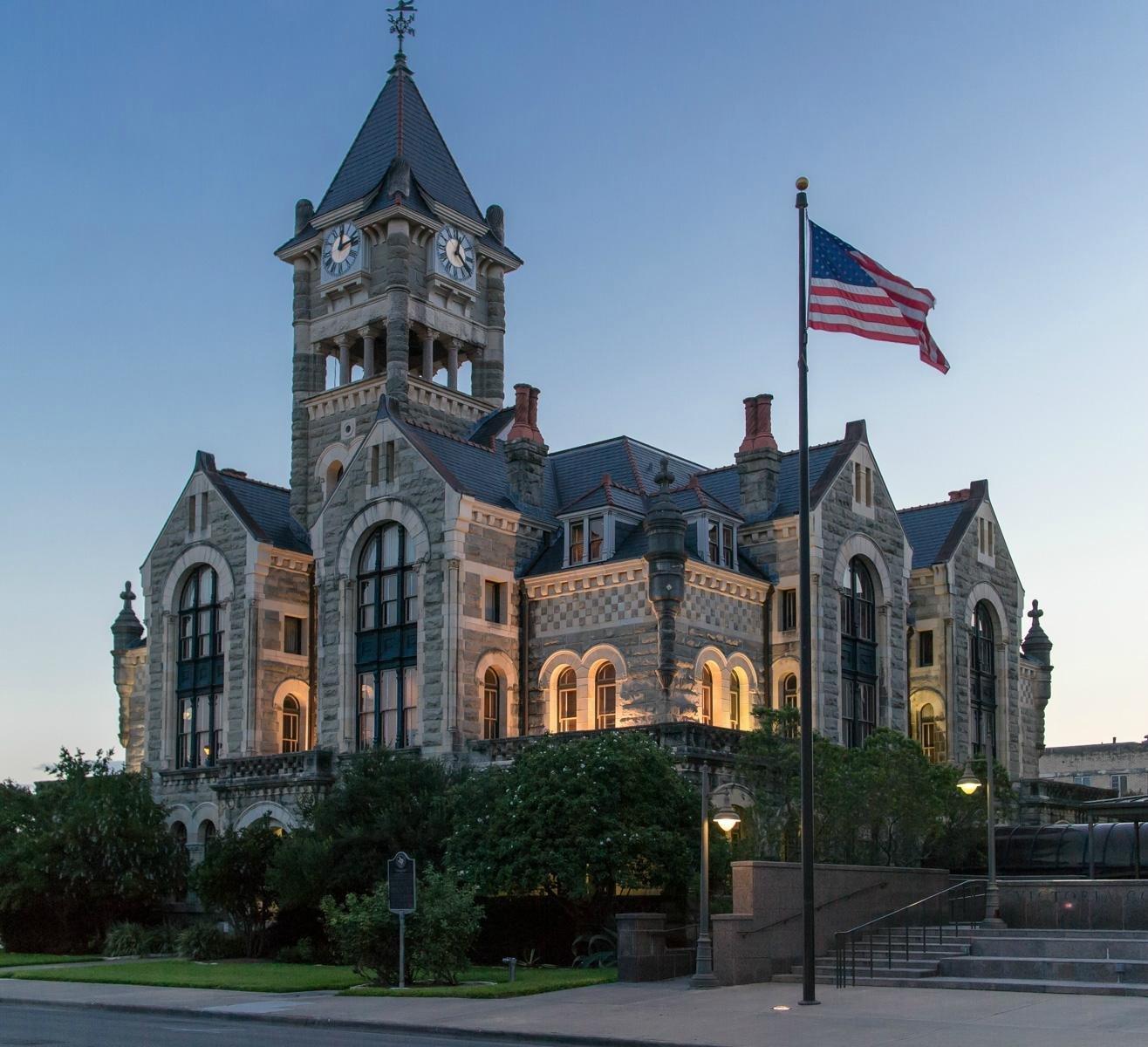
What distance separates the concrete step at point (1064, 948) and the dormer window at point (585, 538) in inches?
814

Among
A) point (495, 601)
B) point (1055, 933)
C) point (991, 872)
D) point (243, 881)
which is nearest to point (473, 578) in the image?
point (495, 601)

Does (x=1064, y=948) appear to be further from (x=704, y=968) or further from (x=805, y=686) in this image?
(x=805, y=686)

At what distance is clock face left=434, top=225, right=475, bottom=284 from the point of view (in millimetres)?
61778

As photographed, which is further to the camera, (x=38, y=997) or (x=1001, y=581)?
(x=1001, y=581)

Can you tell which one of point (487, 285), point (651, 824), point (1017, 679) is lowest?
point (651, 824)

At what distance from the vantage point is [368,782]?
41.8 meters

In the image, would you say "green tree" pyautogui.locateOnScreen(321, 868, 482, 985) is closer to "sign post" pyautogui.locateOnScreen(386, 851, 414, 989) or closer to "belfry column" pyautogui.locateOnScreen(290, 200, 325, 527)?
"sign post" pyautogui.locateOnScreen(386, 851, 414, 989)

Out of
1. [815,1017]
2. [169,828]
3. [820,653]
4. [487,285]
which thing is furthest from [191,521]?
[815,1017]

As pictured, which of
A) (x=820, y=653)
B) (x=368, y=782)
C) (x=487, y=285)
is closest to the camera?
(x=368, y=782)

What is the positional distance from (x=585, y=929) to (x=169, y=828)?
20.9 metres

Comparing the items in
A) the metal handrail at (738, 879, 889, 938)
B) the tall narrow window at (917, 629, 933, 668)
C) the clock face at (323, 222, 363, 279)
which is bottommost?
the metal handrail at (738, 879, 889, 938)

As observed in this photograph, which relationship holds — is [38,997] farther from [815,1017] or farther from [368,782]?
[815,1017]

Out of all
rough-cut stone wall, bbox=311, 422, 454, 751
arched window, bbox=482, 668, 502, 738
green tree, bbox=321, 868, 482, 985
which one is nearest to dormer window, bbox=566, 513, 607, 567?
rough-cut stone wall, bbox=311, 422, 454, 751

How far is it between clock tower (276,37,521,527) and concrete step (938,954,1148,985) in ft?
110
